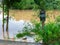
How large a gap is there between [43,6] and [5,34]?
8.03 ft

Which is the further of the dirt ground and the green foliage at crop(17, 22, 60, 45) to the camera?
the dirt ground

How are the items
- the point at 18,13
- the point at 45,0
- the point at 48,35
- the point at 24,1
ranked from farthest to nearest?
the point at 18,13 → the point at 24,1 → the point at 45,0 → the point at 48,35

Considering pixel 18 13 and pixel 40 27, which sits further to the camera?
pixel 18 13

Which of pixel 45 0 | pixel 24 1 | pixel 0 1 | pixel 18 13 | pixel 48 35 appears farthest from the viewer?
pixel 18 13

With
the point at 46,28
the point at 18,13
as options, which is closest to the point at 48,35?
the point at 46,28

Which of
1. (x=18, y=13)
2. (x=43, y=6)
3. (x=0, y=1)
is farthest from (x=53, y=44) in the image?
(x=18, y=13)

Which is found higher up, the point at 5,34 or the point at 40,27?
the point at 40,27

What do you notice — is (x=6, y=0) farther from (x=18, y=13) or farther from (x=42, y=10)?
(x=18, y=13)

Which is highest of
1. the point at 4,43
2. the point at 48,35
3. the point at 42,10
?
the point at 42,10

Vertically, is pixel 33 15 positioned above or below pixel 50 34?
above

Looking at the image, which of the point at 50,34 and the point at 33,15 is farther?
the point at 33,15

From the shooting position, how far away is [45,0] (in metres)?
5.18

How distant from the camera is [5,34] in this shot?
7.27 meters

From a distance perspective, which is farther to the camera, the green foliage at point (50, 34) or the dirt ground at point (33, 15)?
the dirt ground at point (33, 15)
